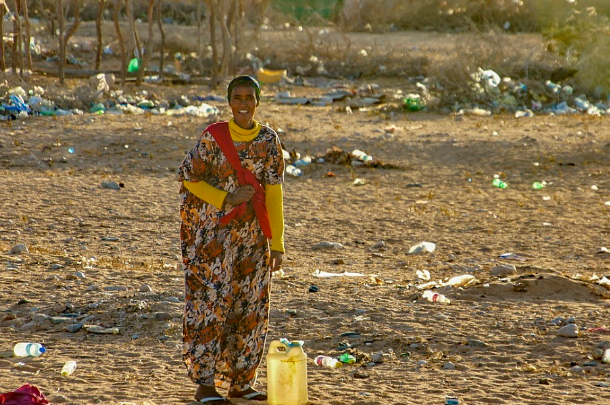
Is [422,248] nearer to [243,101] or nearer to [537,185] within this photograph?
[537,185]

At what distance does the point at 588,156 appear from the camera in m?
9.73

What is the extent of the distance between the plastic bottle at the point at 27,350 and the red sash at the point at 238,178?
1334 mm

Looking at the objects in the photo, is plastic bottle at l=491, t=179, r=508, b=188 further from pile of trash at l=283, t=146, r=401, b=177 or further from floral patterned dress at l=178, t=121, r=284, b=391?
floral patterned dress at l=178, t=121, r=284, b=391

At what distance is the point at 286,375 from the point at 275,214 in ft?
1.95

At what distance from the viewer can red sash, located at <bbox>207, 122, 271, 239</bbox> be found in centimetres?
318

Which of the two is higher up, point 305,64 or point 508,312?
point 305,64

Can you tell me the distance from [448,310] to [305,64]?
14025 mm

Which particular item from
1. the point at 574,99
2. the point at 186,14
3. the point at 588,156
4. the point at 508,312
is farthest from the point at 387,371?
the point at 186,14

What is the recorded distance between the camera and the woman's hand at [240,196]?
124 inches

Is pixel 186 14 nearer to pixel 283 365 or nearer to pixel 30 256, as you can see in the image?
pixel 30 256

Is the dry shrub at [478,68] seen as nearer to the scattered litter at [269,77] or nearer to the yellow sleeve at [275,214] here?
the scattered litter at [269,77]

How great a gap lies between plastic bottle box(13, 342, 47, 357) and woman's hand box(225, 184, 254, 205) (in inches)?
54.8

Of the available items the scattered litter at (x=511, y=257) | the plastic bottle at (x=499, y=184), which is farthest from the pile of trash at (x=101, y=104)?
the scattered litter at (x=511, y=257)

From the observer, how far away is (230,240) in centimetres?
320
